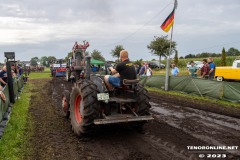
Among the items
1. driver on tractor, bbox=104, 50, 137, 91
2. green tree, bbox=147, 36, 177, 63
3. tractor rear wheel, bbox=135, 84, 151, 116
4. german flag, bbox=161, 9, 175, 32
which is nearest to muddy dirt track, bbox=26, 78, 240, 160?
tractor rear wheel, bbox=135, 84, 151, 116

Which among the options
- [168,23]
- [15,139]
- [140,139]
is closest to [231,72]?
[168,23]

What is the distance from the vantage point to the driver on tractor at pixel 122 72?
5.67 metres

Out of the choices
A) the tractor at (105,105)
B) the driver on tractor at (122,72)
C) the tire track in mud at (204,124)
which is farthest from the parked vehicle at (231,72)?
the driver on tractor at (122,72)

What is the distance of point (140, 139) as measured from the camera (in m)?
5.73

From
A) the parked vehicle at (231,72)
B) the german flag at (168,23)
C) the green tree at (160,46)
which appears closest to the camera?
the german flag at (168,23)

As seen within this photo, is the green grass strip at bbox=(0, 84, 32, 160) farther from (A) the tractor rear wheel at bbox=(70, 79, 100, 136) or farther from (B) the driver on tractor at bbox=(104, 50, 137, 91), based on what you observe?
(B) the driver on tractor at bbox=(104, 50, 137, 91)

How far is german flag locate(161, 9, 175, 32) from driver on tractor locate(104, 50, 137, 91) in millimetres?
9367

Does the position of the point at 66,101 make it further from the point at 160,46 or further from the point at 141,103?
the point at 160,46

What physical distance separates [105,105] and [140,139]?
1117 millimetres

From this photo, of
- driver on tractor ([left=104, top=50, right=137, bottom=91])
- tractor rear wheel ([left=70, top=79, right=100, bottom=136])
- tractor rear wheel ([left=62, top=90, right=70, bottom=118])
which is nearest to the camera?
tractor rear wheel ([left=70, top=79, right=100, bottom=136])

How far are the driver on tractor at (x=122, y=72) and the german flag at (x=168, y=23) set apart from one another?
30.7ft

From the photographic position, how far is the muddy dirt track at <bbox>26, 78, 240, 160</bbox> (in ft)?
15.9

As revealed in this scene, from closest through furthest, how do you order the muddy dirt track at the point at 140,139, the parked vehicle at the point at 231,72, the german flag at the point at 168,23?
A: the muddy dirt track at the point at 140,139 < the german flag at the point at 168,23 < the parked vehicle at the point at 231,72

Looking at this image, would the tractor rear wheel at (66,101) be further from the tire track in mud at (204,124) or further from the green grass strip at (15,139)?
the tire track in mud at (204,124)
